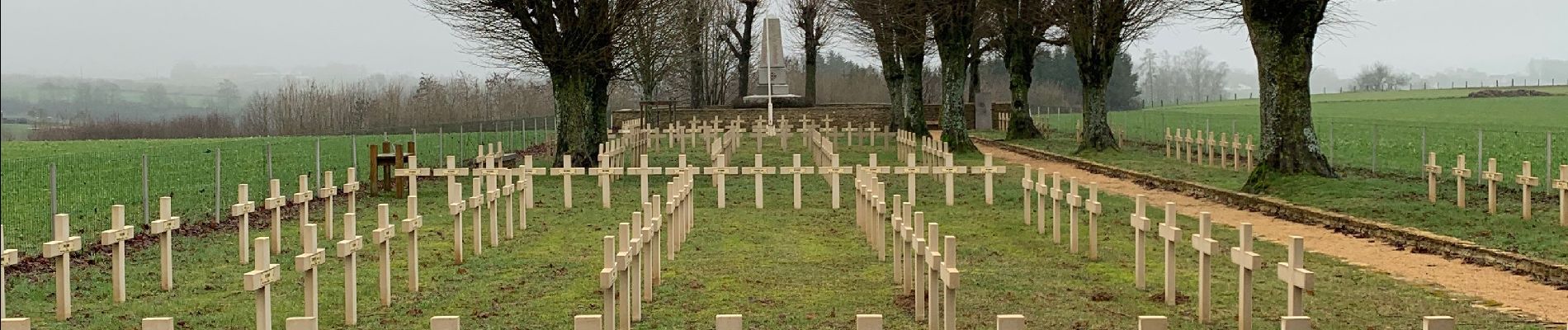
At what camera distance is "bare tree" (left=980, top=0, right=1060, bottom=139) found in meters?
39.5

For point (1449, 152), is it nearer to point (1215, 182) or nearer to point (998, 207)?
point (1215, 182)

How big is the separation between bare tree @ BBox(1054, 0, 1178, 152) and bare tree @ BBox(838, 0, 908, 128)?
4372 millimetres

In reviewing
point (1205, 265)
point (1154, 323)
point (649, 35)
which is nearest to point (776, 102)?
point (649, 35)

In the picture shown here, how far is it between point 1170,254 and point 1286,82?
41.2ft

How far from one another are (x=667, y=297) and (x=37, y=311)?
Answer: 447cm

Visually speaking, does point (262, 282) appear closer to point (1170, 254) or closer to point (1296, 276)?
point (1296, 276)

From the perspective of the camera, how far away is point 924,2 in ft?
112

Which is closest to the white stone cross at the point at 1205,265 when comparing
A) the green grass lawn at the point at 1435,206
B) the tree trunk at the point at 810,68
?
the green grass lawn at the point at 1435,206

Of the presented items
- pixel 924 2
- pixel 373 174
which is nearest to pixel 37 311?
pixel 373 174

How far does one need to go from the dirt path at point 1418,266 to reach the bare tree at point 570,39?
11.6 meters

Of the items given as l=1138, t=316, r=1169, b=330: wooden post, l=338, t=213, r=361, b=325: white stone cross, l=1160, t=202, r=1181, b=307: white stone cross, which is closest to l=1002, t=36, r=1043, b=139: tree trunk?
l=1160, t=202, r=1181, b=307: white stone cross

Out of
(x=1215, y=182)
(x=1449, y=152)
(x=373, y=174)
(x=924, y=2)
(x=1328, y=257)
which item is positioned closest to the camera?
(x=1328, y=257)

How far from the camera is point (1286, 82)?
22.3m

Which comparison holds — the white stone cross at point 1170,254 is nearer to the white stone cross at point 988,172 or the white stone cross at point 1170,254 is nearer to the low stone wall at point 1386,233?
the low stone wall at point 1386,233
